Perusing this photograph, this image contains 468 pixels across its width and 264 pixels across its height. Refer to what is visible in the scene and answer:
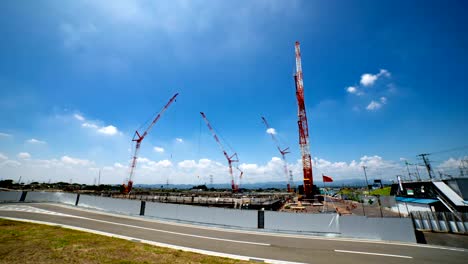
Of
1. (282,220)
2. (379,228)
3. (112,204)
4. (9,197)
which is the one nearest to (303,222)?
(282,220)

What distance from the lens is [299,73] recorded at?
224 ft

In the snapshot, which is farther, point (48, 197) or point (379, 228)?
point (48, 197)

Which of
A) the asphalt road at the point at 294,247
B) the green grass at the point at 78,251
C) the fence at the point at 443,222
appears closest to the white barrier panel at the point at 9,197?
the asphalt road at the point at 294,247

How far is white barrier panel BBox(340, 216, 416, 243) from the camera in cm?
1542

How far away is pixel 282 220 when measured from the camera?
712 inches

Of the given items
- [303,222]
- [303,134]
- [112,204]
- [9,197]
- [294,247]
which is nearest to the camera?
[294,247]

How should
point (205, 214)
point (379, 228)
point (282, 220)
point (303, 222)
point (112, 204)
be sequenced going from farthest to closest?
point (112, 204) < point (205, 214) < point (282, 220) < point (303, 222) < point (379, 228)

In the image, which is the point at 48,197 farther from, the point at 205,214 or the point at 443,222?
the point at 443,222

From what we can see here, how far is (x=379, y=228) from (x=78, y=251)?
2055 cm

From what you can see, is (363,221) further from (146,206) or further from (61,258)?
(146,206)

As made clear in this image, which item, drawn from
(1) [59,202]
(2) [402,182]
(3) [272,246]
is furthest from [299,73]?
(1) [59,202]

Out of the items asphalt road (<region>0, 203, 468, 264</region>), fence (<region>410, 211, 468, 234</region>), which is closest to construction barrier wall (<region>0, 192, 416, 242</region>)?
asphalt road (<region>0, 203, 468, 264</region>)

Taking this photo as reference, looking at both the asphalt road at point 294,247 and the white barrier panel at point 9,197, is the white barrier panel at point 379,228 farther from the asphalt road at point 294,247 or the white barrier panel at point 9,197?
the white barrier panel at point 9,197

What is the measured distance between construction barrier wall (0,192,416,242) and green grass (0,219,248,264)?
8.97 m
